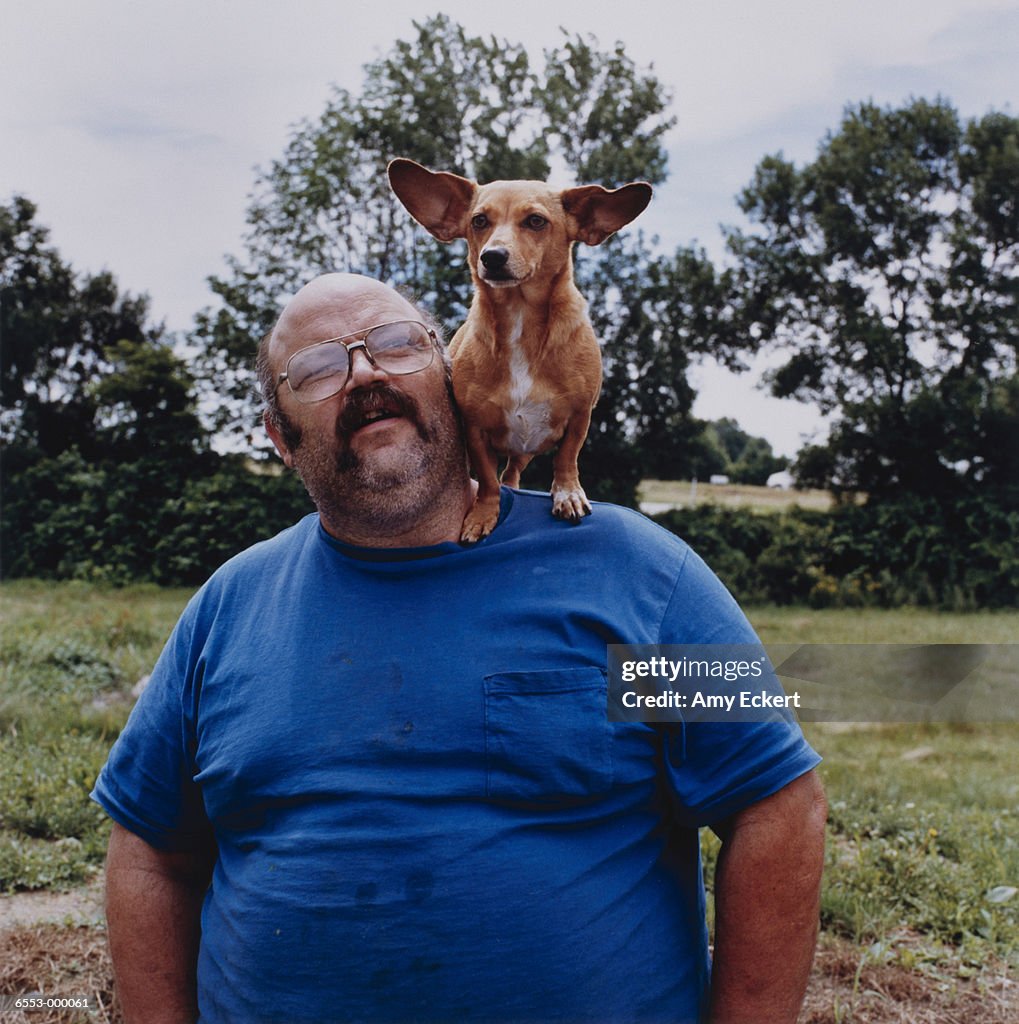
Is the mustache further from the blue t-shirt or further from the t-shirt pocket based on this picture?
the t-shirt pocket

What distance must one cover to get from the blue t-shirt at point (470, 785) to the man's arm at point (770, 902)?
0.05 m

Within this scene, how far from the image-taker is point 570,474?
1.74m

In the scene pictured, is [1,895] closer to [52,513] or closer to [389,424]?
[389,424]

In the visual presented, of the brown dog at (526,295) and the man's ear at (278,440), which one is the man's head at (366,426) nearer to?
the man's ear at (278,440)

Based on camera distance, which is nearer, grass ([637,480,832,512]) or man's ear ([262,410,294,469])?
man's ear ([262,410,294,469])

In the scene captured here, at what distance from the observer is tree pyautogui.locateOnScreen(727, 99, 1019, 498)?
13.9 m

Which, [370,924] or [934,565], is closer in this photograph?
[370,924]

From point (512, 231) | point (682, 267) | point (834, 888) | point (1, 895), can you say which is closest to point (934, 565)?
point (682, 267)

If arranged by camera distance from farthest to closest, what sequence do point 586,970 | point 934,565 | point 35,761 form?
point 934,565 → point 35,761 → point 586,970

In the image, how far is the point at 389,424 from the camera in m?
1.83

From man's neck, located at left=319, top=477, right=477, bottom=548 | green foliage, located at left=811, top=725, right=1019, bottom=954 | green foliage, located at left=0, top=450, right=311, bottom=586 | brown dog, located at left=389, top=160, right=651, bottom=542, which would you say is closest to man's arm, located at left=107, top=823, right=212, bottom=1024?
man's neck, located at left=319, top=477, right=477, bottom=548

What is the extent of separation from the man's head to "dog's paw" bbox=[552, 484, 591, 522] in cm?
22

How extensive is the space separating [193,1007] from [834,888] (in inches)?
90.7

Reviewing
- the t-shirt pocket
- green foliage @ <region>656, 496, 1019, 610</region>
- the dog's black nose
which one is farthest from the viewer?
green foliage @ <region>656, 496, 1019, 610</region>
